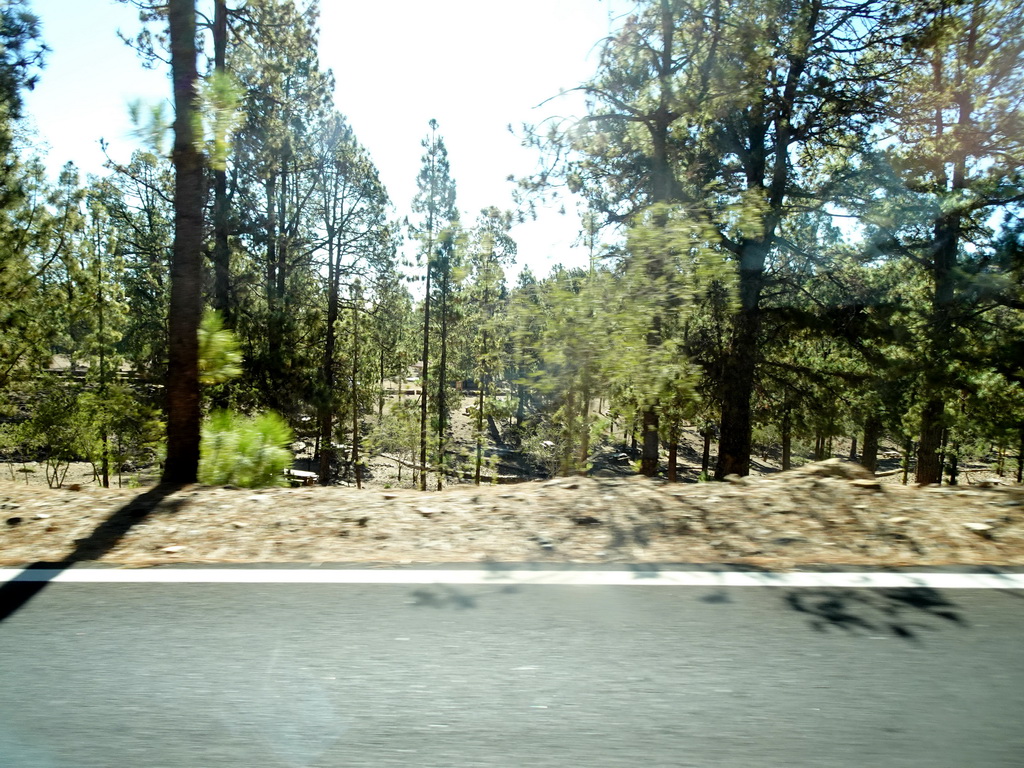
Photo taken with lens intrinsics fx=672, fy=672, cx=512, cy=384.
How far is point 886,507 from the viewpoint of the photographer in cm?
486

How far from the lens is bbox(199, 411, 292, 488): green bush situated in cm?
656

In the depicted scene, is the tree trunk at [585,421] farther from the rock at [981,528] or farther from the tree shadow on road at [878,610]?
the tree shadow on road at [878,610]

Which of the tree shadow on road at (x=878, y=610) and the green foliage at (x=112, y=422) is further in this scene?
the green foliage at (x=112, y=422)

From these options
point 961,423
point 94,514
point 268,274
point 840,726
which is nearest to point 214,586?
point 94,514

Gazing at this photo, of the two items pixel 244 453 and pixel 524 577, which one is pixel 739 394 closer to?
pixel 244 453

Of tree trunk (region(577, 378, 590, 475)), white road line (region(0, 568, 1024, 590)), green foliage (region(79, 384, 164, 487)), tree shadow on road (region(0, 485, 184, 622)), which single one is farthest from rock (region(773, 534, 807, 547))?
green foliage (region(79, 384, 164, 487))

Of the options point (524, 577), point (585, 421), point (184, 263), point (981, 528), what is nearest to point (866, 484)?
point (981, 528)

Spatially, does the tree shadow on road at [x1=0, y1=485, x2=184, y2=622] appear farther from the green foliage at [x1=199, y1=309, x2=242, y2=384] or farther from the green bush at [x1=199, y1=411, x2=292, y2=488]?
the green foliage at [x1=199, y1=309, x2=242, y2=384]

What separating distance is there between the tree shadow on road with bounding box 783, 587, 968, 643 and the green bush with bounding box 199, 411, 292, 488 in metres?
5.10

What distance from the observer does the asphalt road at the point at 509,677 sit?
2.08m

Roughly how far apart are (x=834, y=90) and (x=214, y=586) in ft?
47.1

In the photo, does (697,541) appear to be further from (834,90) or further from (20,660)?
(834,90)

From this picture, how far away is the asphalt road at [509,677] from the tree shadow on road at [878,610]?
1 cm

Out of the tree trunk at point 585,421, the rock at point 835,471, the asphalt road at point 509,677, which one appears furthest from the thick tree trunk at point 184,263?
the rock at point 835,471
